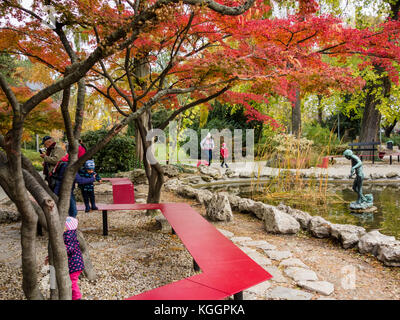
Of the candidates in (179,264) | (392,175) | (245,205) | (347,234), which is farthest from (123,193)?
(392,175)

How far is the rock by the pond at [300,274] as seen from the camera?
104 inches

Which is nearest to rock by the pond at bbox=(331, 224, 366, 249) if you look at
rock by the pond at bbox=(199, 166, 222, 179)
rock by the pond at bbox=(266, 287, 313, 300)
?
rock by the pond at bbox=(266, 287, 313, 300)

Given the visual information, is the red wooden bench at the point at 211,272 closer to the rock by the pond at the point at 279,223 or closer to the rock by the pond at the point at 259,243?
the rock by the pond at the point at 259,243

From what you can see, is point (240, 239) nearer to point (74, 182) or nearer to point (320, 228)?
point (320, 228)

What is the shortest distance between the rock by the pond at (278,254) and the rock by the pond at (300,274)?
30cm

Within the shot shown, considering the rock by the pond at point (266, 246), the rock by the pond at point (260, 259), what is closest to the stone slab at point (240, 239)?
the rock by the pond at point (266, 246)

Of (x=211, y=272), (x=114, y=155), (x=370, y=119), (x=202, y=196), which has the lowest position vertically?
(x=202, y=196)

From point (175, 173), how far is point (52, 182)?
550cm

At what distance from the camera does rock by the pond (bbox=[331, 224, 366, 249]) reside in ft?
11.5

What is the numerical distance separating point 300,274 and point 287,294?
424 mm

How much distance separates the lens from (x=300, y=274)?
8.97 ft

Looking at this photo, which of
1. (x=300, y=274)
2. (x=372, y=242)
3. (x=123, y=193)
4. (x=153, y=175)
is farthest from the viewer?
(x=123, y=193)

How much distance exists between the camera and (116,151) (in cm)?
907

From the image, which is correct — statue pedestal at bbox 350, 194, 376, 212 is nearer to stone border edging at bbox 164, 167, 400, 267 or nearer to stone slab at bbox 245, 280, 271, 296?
stone border edging at bbox 164, 167, 400, 267
